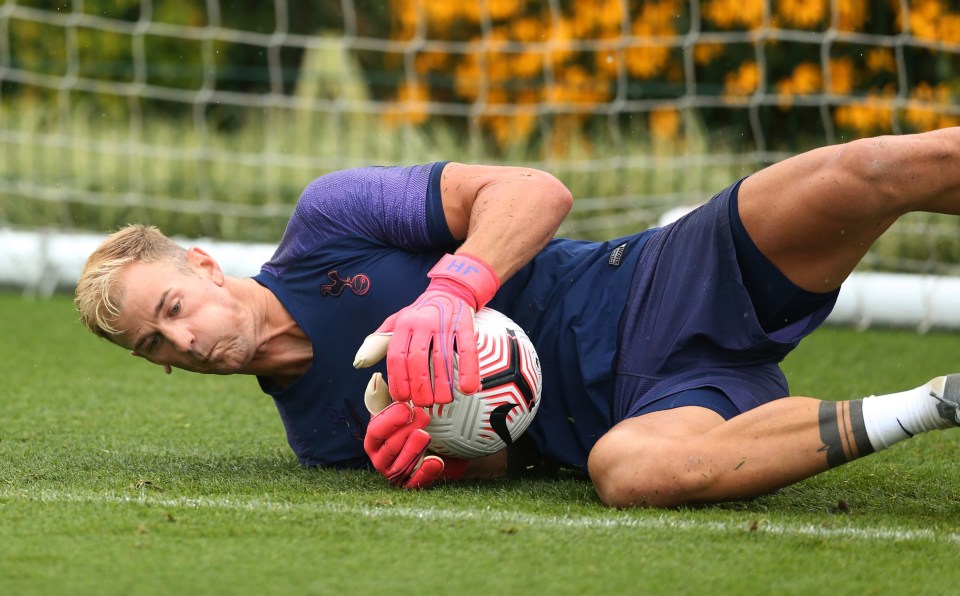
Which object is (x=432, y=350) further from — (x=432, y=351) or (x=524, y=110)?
(x=524, y=110)

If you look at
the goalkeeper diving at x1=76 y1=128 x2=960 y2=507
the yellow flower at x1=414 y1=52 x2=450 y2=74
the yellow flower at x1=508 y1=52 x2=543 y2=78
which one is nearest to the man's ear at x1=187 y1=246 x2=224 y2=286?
the goalkeeper diving at x1=76 y1=128 x2=960 y2=507

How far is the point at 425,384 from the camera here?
254 centimetres

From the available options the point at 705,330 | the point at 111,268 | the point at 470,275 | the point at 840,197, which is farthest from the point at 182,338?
the point at 840,197

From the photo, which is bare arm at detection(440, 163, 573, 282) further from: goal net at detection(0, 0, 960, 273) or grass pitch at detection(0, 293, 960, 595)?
goal net at detection(0, 0, 960, 273)

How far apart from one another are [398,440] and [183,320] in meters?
0.55

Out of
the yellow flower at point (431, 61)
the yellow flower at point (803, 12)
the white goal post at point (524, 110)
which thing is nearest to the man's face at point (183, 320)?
the white goal post at point (524, 110)

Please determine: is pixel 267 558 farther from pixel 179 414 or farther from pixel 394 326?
pixel 179 414

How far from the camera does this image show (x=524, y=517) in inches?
96.5

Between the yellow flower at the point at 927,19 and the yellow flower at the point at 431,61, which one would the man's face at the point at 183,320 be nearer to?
the yellow flower at the point at 927,19

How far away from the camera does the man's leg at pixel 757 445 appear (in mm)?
2398

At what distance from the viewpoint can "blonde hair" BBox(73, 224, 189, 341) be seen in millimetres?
2811

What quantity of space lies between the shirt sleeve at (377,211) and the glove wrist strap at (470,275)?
0.18m

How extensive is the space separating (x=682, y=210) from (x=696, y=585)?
4.22 meters

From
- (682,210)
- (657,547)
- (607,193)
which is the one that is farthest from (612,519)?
(607,193)
